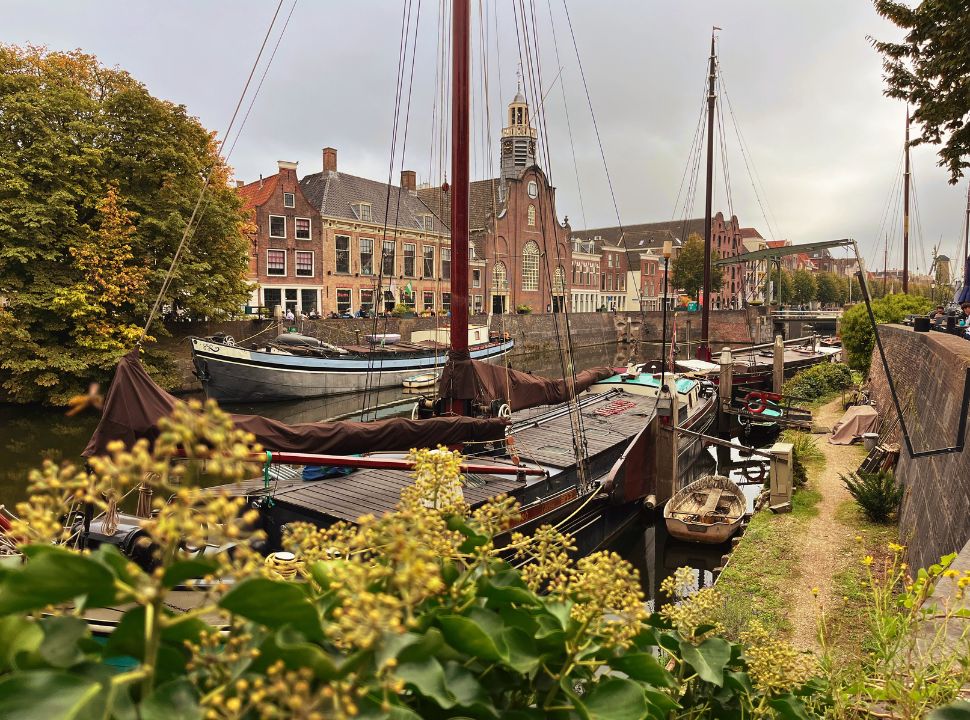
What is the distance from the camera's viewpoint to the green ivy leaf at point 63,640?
2.69 feet

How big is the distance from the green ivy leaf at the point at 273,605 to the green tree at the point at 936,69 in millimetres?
11419

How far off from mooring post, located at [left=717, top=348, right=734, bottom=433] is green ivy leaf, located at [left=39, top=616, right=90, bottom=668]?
21.5 m

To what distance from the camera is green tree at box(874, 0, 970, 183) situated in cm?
859

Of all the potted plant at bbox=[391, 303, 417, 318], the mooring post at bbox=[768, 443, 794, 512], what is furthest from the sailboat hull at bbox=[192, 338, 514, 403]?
the mooring post at bbox=[768, 443, 794, 512]

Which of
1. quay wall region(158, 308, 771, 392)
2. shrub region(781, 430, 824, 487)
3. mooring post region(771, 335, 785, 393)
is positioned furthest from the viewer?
quay wall region(158, 308, 771, 392)

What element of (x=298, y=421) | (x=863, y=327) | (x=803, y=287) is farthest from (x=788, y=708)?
(x=803, y=287)

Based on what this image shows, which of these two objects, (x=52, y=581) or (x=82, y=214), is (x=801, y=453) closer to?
(x=52, y=581)

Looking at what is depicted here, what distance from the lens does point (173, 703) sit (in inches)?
31.5

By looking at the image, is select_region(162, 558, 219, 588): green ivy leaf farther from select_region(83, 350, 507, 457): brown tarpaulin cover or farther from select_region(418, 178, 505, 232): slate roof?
select_region(418, 178, 505, 232): slate roof

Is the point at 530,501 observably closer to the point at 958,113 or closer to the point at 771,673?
the point at 771,673

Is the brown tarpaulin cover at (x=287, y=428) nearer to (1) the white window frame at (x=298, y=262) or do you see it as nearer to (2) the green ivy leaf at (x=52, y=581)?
Result: (2) the green ivy leaf at (x=52, y=581)

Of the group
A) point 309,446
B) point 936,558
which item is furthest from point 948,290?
point 309,446

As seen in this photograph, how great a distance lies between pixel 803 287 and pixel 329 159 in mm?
66994

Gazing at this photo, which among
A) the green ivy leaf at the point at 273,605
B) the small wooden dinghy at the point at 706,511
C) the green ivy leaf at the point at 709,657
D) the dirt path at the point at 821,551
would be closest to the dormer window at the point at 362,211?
the small wooden dinghy at the point at 706,511
